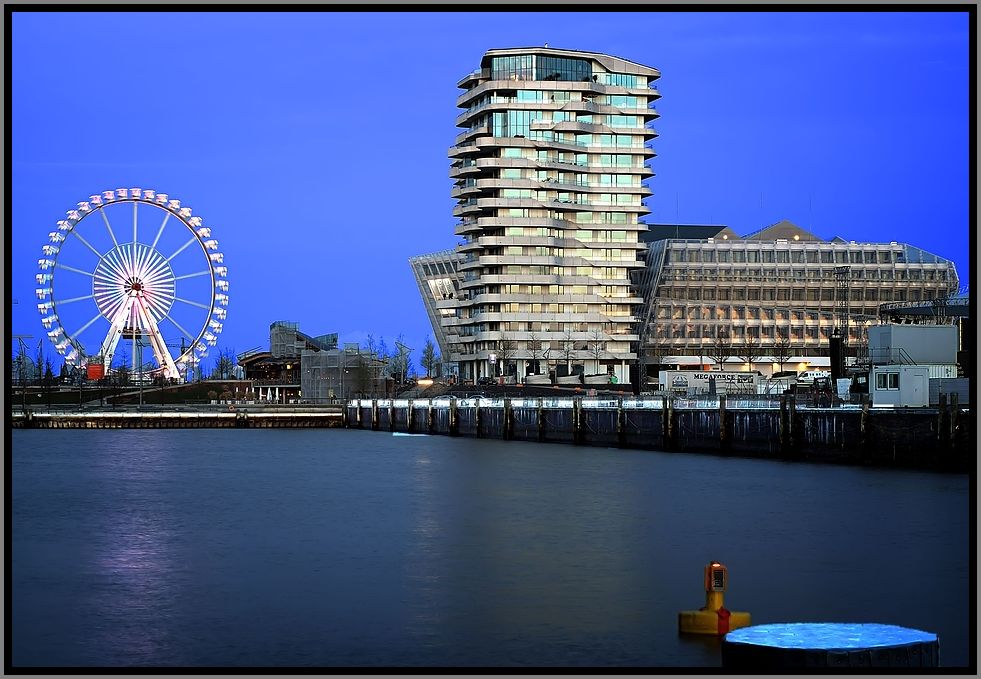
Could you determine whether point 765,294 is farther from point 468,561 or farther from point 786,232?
point 468,561

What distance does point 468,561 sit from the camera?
117ft

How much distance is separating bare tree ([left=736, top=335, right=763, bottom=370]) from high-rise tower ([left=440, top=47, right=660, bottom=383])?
12.4 meters

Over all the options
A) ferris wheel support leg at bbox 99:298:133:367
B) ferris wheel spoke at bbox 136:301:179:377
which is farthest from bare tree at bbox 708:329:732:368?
ferris wheel support leg at bbox 99:298:133:367

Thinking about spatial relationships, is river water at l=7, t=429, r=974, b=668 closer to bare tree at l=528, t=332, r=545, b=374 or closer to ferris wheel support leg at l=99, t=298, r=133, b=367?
ferris wheel support leg at l=99, t=298, r=133, b=367

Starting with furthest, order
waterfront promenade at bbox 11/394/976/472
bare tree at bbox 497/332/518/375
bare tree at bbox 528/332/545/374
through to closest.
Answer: bare tree at bbox 528/332/545/374, bare tree at bbox 497/332/518/375, waterfront promenade at bbox 11/394/976/472

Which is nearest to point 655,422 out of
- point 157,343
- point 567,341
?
point 157,343

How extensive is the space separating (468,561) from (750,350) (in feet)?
440

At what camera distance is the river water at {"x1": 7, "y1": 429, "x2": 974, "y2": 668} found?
24828 mm

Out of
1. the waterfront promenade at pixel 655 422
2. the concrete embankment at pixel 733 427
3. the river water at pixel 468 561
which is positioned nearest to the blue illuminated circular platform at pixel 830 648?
the river water at pixel 468 561

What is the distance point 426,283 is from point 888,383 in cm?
12459

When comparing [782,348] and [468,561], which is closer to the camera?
[468,561]

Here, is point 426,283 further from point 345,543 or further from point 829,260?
point 345,543

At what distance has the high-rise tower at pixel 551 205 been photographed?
525ft

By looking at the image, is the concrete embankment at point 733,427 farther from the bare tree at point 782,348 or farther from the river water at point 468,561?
the bare tree at point 782,348
